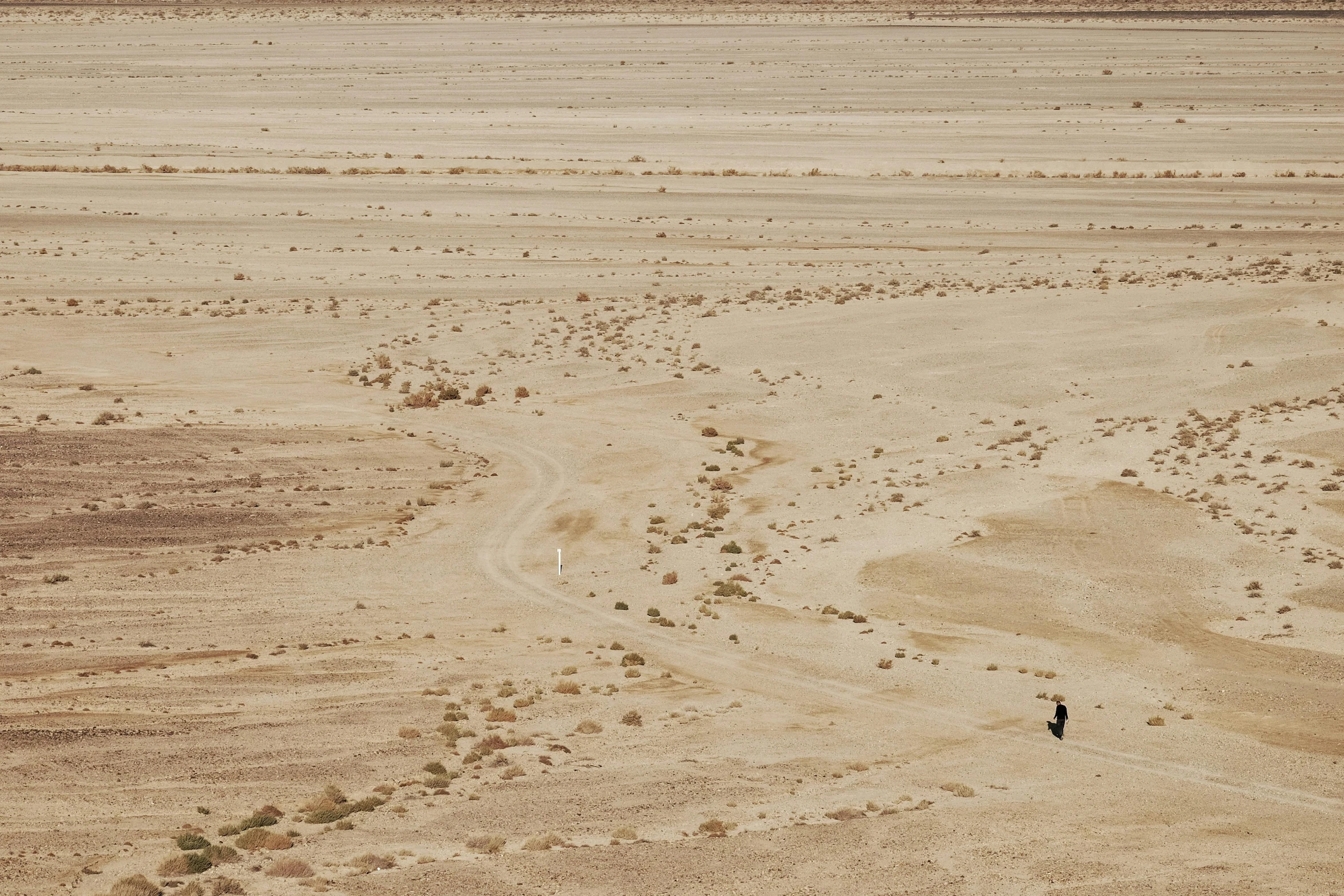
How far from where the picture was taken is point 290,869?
20484 millimetres

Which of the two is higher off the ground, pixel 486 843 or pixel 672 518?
pixel 672 518

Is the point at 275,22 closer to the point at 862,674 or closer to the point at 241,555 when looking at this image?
the point at 241,555

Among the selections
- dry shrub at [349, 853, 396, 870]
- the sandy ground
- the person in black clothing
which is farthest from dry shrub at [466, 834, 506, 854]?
the person in black clothing

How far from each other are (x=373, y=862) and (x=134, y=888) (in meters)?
3.00

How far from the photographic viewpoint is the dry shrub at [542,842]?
2153cm

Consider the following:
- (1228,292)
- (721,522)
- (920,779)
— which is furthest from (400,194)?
(920,779)

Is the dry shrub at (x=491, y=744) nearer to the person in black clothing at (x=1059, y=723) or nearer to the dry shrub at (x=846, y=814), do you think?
the dry shrub at (x=846, y=814)

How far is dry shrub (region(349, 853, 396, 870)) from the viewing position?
67.9 feet

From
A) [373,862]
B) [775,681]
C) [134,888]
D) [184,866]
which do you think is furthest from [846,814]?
[134,888]

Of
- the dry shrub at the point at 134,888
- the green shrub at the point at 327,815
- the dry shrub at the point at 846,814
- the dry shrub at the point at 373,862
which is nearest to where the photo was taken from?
the dry shrub at the point at 134,888

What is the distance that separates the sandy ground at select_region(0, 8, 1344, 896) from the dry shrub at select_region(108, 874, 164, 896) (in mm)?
261

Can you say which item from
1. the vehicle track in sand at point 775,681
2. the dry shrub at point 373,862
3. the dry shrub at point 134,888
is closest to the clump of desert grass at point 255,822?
the dry shrub at point 134,888

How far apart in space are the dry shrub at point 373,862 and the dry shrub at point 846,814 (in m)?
6.35

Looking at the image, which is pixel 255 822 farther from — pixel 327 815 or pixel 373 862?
pixel 373 862
